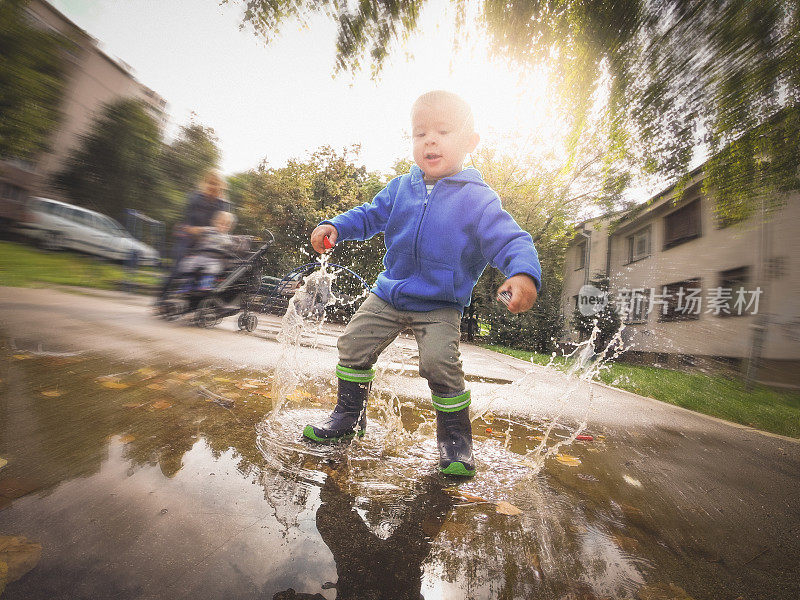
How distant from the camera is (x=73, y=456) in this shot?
1070 millimetres

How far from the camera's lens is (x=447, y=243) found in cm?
163

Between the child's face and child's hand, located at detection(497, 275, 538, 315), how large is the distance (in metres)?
0.59

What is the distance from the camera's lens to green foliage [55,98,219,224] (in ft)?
7.41

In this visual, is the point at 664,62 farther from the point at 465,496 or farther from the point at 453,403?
the point at 465,496

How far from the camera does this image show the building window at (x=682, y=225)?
1.10 meters

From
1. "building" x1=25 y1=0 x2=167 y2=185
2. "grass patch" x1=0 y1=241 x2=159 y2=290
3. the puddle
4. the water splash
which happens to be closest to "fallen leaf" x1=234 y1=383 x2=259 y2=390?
the puddle

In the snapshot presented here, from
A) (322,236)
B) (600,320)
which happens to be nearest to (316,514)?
(322,236)

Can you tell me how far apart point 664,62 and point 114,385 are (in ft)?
7.16

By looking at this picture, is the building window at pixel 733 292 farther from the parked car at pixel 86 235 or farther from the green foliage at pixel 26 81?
the parked car at pixel 86 235

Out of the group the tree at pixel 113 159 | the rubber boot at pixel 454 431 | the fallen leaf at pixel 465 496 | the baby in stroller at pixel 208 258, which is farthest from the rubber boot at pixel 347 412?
the baby in stroller at pixel 208 258

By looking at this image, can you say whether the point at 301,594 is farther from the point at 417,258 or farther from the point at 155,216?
the point at 155,216

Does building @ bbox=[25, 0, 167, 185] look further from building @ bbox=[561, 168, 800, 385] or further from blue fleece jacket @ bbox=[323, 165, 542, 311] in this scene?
building @ bbox=[561, 168, 800, 385]

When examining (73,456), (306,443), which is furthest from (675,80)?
(73,456)

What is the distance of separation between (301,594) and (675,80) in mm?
1377
